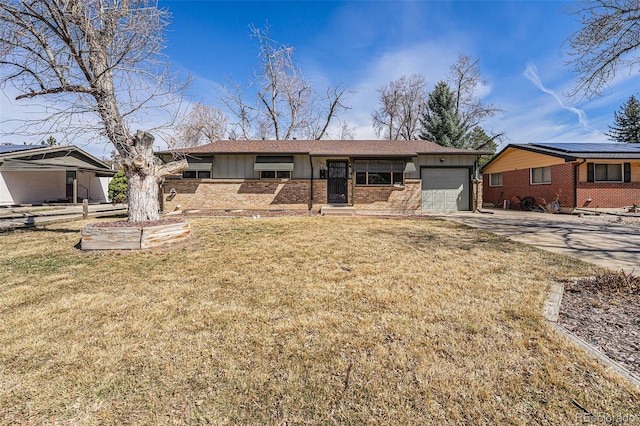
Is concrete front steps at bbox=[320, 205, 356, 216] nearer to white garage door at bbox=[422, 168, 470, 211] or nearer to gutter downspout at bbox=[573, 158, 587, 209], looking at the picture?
white garage door at bbox=[422, 168, 470, 211]

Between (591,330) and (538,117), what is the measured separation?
24125 mm

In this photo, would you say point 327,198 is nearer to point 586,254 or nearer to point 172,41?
point 172,41

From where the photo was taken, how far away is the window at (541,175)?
14336 millimetres

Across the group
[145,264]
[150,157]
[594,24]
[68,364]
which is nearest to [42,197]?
[150,157]

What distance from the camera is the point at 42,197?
18578mm

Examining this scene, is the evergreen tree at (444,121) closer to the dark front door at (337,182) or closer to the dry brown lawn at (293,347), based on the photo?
the dark front door at (337,182)

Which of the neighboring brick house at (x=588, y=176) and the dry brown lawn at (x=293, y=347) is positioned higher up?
the neighboring brick house at (x=588, y=176)

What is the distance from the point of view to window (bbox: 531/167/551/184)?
1434cm

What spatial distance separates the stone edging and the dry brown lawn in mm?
93

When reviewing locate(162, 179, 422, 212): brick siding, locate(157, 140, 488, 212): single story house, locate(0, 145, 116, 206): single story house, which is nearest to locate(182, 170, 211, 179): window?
locate(157, 140, 488, 212): single story house

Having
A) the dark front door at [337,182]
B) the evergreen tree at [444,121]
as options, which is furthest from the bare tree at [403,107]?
the dark front door at [337,182]

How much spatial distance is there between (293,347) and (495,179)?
21.0m

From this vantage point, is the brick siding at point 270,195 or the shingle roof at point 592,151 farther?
the brick siding at point 270,195

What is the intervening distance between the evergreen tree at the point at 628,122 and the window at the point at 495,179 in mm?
23787
